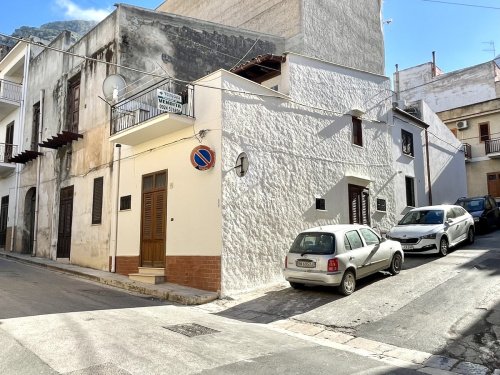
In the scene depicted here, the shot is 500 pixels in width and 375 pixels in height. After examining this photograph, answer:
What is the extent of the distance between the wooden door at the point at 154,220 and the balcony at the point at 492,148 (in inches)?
978

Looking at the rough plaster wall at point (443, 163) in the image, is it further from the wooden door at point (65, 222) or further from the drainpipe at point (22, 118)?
the drainpipe at point (22, 118)

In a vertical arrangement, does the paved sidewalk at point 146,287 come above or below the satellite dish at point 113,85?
below

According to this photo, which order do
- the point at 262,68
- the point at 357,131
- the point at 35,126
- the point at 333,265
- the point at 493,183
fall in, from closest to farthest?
the point at 333,265
the point at 262,68
the point at 357,131
the point at 35,126
the point at 493,183

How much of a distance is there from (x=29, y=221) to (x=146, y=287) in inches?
489

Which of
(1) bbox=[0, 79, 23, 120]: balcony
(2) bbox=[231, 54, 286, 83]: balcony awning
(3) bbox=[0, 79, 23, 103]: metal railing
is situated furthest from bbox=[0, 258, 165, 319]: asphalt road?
(3) bbox=[0, 79, 23, 103]: metal railing

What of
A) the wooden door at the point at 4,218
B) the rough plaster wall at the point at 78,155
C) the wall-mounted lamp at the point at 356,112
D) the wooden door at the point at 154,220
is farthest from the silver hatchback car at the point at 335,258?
the wooden door at the point at 4,218

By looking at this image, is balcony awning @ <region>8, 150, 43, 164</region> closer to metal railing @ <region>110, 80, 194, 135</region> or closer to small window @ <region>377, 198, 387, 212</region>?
metal railing @ <region>110, 80, 194, 135</region>

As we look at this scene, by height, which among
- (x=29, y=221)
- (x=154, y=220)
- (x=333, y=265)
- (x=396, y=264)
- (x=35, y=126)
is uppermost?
(x=35, y=126)

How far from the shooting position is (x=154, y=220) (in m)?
13.3

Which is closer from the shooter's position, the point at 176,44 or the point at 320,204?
the point at 320,204

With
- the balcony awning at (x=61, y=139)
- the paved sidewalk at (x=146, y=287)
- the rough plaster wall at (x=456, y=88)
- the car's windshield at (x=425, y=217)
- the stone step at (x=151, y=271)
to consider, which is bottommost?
the paved sidewalk at (x=146, y=287)

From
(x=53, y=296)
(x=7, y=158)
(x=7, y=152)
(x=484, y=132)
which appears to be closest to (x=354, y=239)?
(x=53, y=296)

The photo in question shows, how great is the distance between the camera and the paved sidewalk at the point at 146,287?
34.6ft

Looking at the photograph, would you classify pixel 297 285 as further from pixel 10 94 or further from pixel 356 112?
pixel 10 94
